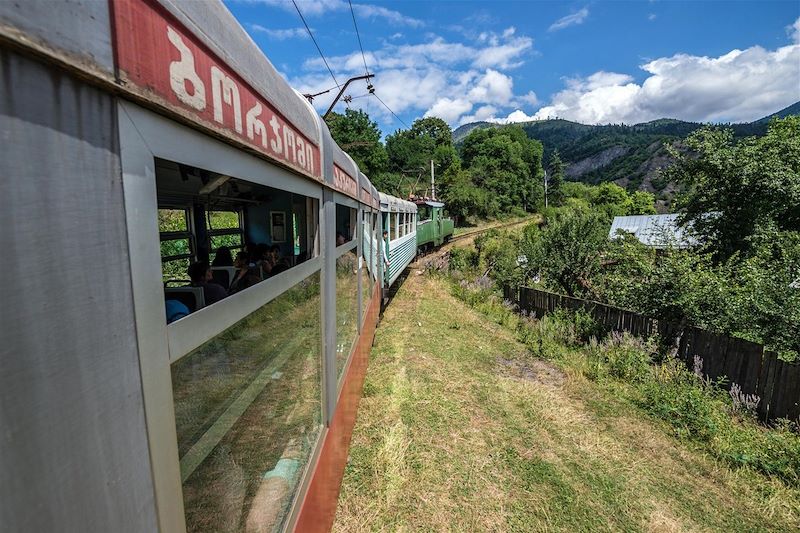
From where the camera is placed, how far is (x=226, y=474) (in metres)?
1.49

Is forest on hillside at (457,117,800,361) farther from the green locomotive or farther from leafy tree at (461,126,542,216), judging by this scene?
leafy tree at (461,126,542,216)

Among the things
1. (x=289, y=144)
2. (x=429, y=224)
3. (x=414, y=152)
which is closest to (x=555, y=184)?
(x=414, y=152)

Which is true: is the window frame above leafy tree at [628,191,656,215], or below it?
below

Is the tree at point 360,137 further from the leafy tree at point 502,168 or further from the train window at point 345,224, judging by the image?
the train window at point 345,224

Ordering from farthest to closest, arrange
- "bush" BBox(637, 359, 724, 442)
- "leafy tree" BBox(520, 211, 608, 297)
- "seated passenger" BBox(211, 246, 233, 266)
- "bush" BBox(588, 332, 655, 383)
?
1. "leafy tree" BBox(520, 211, 608, 297)
2. "bush" BBox(588, 332, 655, 383)
3. "bush" BBox(637, 359, 724, 442)
4. "seated passenger" BBox(211, 246, 233, 266)

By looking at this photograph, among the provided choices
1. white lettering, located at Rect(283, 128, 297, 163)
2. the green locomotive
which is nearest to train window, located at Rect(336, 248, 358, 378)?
white lettering, located at Rect(283, 128, 297, 163)

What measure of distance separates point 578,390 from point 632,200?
8299 cm

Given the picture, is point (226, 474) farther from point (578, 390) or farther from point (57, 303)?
point (578, 390)

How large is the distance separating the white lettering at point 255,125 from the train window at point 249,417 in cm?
67

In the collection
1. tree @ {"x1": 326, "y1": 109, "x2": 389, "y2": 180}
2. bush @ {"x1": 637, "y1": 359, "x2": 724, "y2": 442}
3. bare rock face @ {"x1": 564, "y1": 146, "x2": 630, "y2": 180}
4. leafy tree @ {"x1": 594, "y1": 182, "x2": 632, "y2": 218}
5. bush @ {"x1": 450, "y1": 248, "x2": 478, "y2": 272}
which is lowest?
bush @ {"x1": 637, "y1": 359, "x2": 724, "y2": 442}

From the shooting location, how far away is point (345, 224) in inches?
170

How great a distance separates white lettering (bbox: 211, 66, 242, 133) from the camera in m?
1.18

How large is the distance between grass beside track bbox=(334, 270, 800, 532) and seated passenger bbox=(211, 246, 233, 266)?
96.7 inches

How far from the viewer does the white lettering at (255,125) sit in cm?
142
